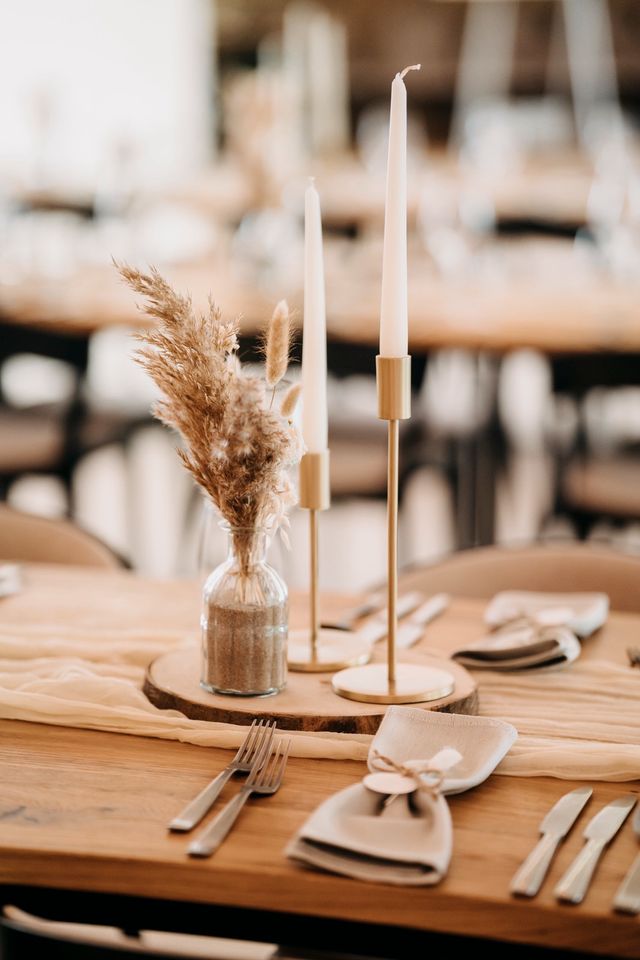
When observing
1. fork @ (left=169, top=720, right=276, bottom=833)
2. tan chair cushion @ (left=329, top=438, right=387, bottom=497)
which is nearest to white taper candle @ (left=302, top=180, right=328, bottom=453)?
fork @ (left=169, top=720, right=276, bottom=833)

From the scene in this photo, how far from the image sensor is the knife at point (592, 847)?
0.82m

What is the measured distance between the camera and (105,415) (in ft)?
11.3

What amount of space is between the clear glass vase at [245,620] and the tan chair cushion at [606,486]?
194 centimetres

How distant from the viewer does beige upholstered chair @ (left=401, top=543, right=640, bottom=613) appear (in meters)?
1.82

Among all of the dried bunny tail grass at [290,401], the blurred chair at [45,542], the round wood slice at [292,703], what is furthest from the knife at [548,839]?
the blurred chair at [45,542]

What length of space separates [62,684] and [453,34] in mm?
6919

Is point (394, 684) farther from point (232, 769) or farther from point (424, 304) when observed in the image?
point (424, 304)

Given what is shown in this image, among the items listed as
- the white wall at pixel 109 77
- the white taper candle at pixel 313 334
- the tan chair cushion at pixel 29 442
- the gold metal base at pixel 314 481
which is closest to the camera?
the white taper candle at pixel 313 334

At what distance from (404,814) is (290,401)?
1.29 ft

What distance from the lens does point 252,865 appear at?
0.87 m

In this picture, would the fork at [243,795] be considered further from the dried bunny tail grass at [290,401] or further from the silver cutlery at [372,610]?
the silver cutlery at [372,610]

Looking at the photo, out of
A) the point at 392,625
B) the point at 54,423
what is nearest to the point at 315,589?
the point at 392,625

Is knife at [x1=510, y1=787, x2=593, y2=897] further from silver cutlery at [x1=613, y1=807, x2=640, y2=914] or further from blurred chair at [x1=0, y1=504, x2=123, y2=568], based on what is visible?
blurred chair at [x1=0, y1=504, x2=123, y2=568]

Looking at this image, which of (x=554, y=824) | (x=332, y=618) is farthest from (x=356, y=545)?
(x=554, y=824)
